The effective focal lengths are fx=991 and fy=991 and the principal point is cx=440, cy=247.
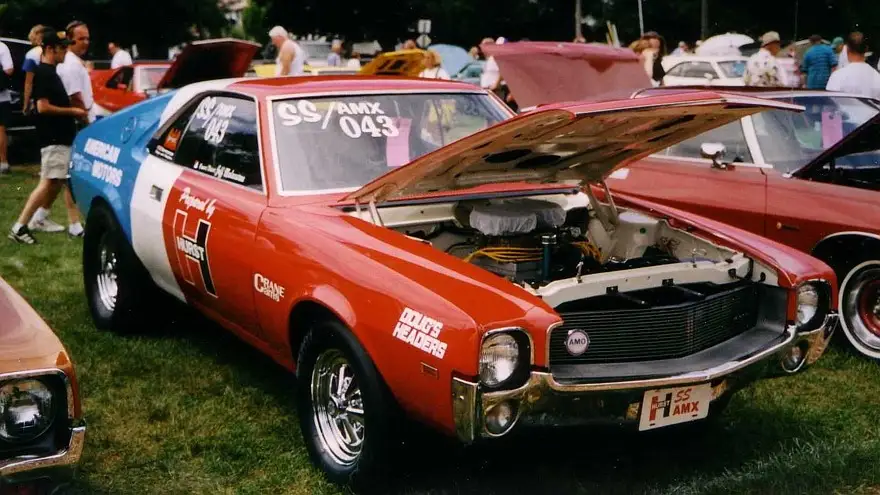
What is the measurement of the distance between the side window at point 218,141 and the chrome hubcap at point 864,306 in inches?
130

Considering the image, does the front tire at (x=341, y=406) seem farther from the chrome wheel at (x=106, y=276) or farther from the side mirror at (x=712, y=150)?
the side mirror at (x=712, y=150)

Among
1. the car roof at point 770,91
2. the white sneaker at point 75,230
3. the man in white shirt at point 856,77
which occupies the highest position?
the car roof at point 770,91

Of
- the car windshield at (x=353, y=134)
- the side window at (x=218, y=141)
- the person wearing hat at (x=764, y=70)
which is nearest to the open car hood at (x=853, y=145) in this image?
the car windshield at (x=353, y=134)

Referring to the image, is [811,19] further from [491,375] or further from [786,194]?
[491,375]

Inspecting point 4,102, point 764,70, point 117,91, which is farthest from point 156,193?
point 117,91

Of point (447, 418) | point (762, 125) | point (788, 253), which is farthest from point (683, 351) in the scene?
point (762, 125)

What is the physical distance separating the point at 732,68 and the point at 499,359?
17.2 meters

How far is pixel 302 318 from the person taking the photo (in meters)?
3.89

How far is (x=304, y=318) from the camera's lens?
12.8 feet

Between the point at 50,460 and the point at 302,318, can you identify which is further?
the point at 302,318

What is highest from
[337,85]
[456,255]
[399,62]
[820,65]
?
[337,85]

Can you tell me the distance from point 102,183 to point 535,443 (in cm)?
296

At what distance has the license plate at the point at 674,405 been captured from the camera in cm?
342

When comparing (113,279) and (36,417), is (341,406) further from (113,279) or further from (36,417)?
(113,279)
